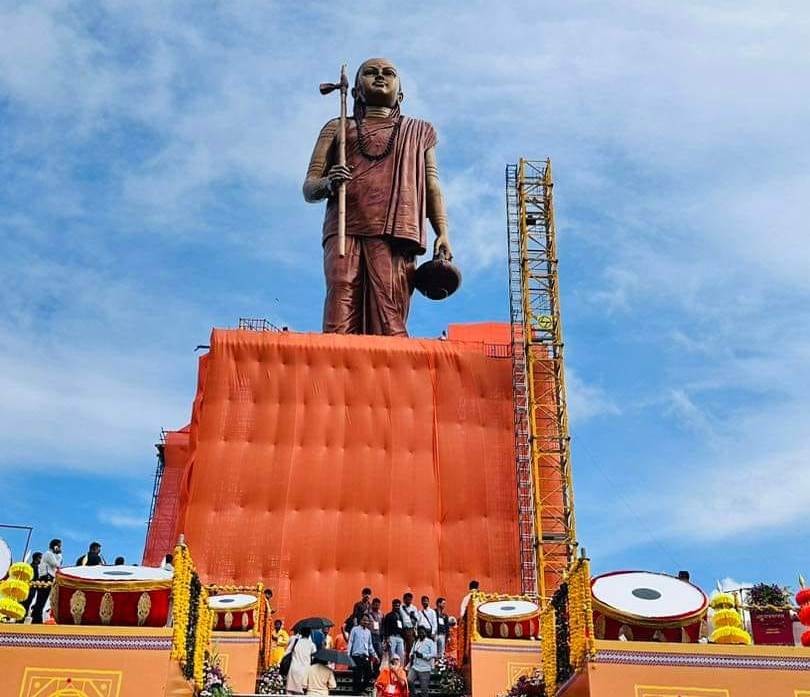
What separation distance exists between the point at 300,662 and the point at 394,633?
8.26ft

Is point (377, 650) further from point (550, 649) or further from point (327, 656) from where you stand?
point (550, 649)

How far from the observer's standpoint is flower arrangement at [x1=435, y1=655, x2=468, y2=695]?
10.4 metres

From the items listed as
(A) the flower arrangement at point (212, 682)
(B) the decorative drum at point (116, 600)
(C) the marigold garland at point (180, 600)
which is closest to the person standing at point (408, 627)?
(A) the flower arrangement at point (212, 682)

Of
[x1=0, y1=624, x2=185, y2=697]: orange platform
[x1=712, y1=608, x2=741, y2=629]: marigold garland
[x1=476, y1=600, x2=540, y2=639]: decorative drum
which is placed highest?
[x1=476, y1=600, x2=540, y2=639]: decorative drum

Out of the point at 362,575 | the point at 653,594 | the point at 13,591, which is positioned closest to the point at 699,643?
the point at 653,594

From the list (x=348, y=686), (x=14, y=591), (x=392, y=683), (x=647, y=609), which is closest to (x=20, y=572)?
(x=14, y=591)

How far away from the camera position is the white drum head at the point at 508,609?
10.1 meters

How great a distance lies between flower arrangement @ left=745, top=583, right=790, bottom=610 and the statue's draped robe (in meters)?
10.1

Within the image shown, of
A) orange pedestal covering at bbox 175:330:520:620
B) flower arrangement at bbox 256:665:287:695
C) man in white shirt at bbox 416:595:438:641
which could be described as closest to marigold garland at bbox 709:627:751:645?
man in white shirt at bbox 416:595:438:641

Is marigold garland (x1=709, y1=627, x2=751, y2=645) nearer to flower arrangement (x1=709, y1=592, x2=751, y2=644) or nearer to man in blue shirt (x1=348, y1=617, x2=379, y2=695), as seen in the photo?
flower arrangement (x1=709, y1=592, x2=751, y2=644)

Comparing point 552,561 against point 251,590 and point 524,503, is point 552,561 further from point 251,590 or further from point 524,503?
point 251,590

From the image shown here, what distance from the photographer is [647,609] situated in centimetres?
725

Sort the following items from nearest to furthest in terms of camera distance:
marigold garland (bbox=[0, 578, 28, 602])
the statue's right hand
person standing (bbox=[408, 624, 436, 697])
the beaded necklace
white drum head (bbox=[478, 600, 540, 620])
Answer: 1. marigold garland (bbox=[0, 578, 28, 602])
2. person standing (bbox=[408, 624, 436, 697])
3. white drum head (bbox=[478, 600, 540, 620])
4. the statue's right hand
5. the beaded necklace

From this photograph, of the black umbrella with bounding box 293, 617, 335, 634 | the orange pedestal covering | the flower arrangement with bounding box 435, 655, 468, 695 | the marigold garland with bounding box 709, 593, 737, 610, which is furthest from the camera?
the orange pedestal covering
